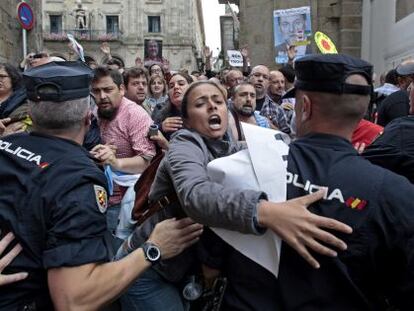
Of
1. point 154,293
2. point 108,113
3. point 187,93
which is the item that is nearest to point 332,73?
point 187,93

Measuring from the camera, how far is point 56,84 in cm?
200

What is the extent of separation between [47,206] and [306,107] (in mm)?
1010

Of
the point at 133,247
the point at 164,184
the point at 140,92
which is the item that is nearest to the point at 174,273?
the point at 133,247

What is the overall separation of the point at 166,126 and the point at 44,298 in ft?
7.75

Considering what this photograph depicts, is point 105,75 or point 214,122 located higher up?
point 105,75

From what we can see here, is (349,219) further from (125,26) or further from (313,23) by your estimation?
(125,26)

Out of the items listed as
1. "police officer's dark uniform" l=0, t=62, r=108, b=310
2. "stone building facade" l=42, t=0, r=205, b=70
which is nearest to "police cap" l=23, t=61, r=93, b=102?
"police officer's dark uniform" l=0, t=62, r=108, b=310

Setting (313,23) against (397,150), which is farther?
(313,23)

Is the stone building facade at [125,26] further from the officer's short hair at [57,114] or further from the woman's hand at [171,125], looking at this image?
the officer's short hair at [57,114]

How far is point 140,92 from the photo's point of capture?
5.66 metres

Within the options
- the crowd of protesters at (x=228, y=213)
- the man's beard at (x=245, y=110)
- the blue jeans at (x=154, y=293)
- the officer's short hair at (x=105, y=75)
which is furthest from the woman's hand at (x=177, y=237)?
the man's beard at (x=245, y=110)

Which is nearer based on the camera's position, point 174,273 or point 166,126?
point 174,273

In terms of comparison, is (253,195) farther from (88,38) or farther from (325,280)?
(88,38)

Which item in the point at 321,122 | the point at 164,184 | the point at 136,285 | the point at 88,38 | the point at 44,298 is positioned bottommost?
the point at 136,285
